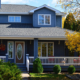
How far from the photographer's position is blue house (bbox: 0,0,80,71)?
616 inches

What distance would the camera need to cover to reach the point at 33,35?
15023 millimetres

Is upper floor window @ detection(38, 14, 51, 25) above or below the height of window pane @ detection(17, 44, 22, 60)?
above

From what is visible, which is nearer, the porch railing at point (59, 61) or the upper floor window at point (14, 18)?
the porch railing at point (59, 61)

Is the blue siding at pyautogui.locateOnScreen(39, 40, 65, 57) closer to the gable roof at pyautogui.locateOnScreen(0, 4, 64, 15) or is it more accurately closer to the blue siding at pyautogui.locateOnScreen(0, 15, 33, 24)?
the gable roof at pyautogui.locateOnScreen(0, 4, 64, 15)

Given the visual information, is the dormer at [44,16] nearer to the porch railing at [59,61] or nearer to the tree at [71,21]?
the tree at [71,21]

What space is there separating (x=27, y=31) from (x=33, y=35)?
1556 millimetres

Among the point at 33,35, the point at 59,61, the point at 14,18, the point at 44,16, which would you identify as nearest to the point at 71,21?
the point at 33,35

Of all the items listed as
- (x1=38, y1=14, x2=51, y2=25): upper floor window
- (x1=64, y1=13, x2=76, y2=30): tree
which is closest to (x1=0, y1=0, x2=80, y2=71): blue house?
(x1=38, y1=14, x2=51, y2=25): upper floor window

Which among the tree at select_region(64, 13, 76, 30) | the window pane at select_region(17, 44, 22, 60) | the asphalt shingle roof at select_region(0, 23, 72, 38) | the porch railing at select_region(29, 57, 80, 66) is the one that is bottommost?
the porch railing at select_region(29, 57, 80, 66)

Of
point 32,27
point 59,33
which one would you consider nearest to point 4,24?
point 32,27

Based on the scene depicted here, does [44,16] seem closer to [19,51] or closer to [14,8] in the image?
[14,8]

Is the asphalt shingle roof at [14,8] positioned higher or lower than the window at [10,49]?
higher

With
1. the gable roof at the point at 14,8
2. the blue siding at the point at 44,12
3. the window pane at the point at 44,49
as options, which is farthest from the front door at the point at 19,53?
the gable roof at the point at 14,8

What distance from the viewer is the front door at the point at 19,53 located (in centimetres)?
1716
